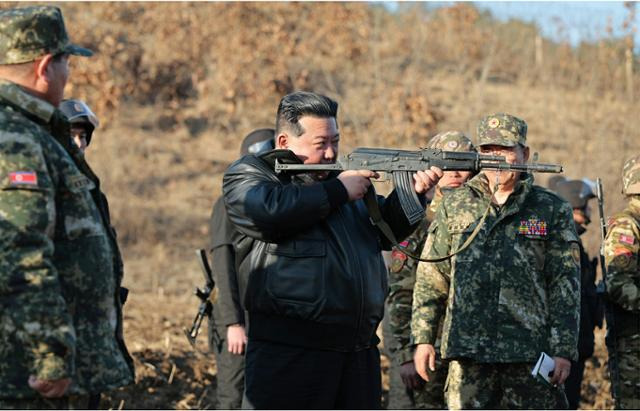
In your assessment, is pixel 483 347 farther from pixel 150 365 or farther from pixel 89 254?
pixel 150 365

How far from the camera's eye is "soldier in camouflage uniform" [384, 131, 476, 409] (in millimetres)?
6016

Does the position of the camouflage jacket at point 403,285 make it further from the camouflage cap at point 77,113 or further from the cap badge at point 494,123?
the camouflage cap at point 77,113

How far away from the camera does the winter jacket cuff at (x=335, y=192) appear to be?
4.41 m

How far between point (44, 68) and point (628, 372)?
4.26 m

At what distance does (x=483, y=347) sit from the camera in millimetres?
5301

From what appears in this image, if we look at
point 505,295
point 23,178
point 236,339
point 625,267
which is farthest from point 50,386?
point 625,267

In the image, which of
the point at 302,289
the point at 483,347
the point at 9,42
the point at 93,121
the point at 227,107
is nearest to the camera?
the point at 9,42

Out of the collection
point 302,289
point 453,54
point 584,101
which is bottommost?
point 302,289

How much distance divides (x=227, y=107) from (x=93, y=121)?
14912mm

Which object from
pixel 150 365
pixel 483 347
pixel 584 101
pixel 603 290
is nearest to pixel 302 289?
pixel 483 347

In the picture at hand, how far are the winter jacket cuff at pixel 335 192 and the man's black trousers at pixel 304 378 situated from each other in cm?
71

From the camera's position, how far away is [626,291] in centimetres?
593

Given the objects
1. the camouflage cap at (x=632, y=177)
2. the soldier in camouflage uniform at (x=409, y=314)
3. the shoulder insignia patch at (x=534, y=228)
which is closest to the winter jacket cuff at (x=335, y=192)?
the shoulder insignia patch at (x=534, y=228)

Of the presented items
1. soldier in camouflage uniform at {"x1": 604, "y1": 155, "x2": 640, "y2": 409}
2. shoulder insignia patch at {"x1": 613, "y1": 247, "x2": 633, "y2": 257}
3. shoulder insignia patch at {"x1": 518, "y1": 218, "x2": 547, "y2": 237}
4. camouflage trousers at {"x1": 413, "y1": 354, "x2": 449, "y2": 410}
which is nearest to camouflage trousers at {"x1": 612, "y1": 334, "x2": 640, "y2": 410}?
soldier in camouflage uniform at {"x1": 604, "y1": 155, "x2": 640, "y2": 409}
